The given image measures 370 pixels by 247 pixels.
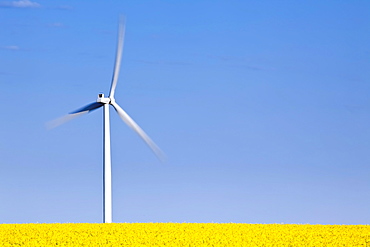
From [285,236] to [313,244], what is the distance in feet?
10.9

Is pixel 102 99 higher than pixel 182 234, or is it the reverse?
pixel 102 99

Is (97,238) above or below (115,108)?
below

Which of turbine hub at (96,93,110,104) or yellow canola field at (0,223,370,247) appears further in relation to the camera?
turbine hub at (96,93,110,104)

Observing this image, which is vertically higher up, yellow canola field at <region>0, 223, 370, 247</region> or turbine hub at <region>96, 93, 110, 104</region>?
turbine hub at <region>96, 93, 110, 104</region>

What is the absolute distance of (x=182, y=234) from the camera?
39812 mm

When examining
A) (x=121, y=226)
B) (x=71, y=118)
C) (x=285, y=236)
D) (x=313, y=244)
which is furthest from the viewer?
(x=71, y=118)

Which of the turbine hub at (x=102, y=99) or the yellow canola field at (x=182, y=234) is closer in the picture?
the yellow canola field at (x=182, y=234)

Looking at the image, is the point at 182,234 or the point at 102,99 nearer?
the point at 182,234

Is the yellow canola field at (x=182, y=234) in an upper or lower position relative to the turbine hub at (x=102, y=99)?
lower

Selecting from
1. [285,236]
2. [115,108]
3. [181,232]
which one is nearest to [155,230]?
[181,232]

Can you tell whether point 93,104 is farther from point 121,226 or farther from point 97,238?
point 97,238

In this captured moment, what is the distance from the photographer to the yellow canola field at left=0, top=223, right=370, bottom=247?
3684 centimetres

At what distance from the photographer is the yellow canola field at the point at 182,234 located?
36844mm

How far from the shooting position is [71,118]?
47.3 metres
